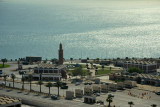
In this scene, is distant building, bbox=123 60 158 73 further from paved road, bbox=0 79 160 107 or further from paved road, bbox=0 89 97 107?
paved road, bbox=0 89 97 107

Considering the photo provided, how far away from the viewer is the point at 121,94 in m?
82.5

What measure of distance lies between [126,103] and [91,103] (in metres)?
6.70

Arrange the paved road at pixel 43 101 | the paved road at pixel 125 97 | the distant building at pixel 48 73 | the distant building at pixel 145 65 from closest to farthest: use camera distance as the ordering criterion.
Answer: the paved road at pixel 43 101, the paved road at pixel 125 97, the distant building at pixel 48 73, the distant building at pixel 145 65

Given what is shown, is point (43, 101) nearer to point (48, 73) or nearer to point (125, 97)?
point (125, 97)

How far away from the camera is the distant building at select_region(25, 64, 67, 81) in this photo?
9850cm

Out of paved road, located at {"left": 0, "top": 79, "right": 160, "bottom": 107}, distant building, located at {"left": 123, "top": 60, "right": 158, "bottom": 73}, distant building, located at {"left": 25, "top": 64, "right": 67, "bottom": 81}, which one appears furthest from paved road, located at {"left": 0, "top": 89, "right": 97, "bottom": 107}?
distant building, located at {"left": 123, "top": 60, "right": 158, "bottom": 73}

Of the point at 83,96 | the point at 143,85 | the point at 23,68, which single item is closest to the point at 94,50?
the point at 23,68

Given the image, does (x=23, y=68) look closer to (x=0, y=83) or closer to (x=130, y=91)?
(x=0, y=83)

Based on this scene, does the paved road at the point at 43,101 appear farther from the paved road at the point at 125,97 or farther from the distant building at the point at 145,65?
the distant building at the point at 145,65

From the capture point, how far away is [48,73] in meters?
101

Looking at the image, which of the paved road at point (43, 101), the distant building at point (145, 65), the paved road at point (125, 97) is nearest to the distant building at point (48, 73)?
the paved road at point (125, 97)

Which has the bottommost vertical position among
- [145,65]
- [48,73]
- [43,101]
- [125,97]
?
[43,101]

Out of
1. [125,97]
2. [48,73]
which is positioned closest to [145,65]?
[48,73]

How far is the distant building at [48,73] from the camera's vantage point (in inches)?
3878
